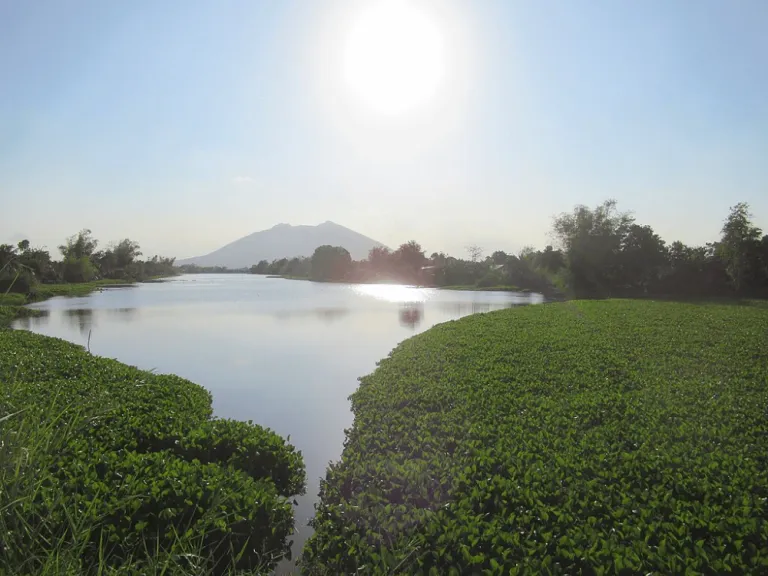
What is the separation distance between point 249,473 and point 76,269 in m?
53.8

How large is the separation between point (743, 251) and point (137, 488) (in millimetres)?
33942

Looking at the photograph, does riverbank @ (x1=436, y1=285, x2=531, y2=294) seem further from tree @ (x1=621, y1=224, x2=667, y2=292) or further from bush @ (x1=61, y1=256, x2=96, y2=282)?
bush @ (x1=61, y1=256, x2=96, y2=282)

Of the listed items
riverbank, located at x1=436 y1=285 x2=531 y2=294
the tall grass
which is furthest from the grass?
A: riverbank, located at x1=436 y1=285 x2=531 y2=294

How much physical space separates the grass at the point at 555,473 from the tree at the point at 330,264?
7152cm

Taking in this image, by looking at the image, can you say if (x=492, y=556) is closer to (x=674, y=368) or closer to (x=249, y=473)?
(x=249, y=473)

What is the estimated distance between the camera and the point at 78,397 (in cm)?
A: 671

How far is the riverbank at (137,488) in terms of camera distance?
3097 mm

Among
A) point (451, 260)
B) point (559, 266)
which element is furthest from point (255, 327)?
point (451, 260)

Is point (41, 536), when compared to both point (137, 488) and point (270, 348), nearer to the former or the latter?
point (137, 488)

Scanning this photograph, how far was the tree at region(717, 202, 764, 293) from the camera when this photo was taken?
28.6 meters

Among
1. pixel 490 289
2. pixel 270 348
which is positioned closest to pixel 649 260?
pixel 490 289

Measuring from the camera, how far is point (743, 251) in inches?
1123

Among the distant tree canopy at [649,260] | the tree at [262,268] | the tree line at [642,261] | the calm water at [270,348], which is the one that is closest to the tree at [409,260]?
the tree line at [642,261]

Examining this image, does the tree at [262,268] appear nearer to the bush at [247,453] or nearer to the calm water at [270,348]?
the calm water at [270,348]
